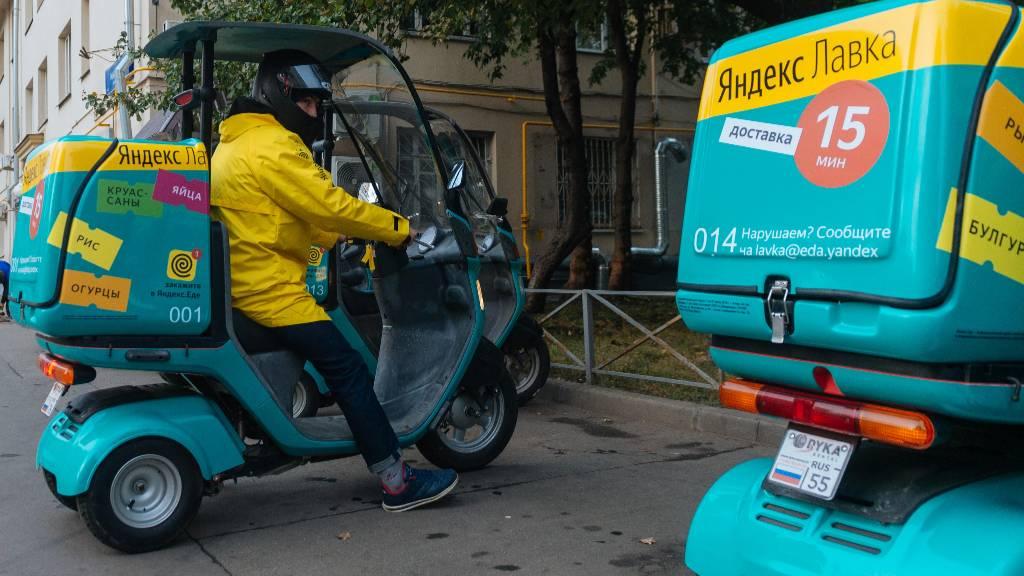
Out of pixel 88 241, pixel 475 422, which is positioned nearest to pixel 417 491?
pixel 475 422

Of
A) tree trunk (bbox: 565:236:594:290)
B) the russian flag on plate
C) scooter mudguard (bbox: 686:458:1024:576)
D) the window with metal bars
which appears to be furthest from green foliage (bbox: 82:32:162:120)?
the russian flag on plate

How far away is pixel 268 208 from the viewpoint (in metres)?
4.25

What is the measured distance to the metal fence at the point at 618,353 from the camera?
7.57 m

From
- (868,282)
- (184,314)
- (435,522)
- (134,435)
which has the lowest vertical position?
(435,522)

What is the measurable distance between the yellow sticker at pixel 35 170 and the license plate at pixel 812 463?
2.85m

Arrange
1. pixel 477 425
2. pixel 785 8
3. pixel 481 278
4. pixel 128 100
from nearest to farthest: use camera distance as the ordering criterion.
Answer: pixel 477 425 < pixel 481 278 < pixel 785 8 < pixel 128 100

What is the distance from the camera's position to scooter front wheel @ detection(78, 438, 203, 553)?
3.94 m

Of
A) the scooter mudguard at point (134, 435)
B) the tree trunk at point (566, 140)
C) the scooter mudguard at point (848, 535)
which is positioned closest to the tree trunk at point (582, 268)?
the tree trunk at point (566, 140)

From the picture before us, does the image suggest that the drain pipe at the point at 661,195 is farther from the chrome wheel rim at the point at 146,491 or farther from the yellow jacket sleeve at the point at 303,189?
the chrome wheel rim at the point at 146,491

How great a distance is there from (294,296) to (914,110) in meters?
2.69

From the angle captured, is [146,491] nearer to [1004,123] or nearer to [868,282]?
[868,282]

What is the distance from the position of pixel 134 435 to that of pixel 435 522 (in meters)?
1.35

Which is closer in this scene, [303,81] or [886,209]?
[886,209]

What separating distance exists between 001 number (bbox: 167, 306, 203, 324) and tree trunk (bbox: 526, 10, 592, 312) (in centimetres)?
748
